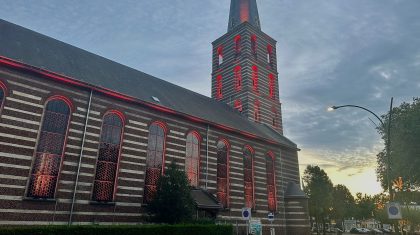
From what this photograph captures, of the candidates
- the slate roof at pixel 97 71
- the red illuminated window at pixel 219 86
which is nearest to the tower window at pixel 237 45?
the red illuminated window at pixel 219 86

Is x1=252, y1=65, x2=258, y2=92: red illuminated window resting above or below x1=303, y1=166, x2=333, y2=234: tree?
above

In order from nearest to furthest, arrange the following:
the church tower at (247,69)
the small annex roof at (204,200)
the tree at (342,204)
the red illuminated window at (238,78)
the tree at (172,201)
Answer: the tree at (172,201), the small annex roof at (204,200), the church tower at (247,69), the red illuminated window at (238,78), the tree at (342,204)

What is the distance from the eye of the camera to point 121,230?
43.4ft

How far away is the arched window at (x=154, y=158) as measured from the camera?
68.0 ft

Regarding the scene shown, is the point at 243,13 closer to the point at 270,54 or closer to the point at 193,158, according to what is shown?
the point at 270,54

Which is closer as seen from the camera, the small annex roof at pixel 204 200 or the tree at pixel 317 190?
the small annex roof at pixel 204 200

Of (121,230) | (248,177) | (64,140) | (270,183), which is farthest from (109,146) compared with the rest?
(270,183)

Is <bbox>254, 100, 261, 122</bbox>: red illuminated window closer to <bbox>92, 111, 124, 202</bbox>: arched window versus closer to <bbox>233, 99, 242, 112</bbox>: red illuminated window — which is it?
<bbox>233, 99, 242, 112</bbox>: red illuminated window

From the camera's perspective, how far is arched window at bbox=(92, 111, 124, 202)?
1848cm

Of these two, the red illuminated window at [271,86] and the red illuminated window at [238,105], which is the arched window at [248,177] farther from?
the red illuminated window at [271,86]

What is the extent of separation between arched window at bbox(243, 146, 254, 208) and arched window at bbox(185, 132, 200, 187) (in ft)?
20.3

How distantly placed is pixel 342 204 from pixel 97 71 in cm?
7428

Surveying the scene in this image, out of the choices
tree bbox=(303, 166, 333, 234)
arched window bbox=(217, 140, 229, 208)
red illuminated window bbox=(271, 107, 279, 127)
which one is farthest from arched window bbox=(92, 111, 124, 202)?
tree bbox=(303, 166, 333, 234)

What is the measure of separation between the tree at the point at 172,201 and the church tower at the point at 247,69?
19.9 metres
